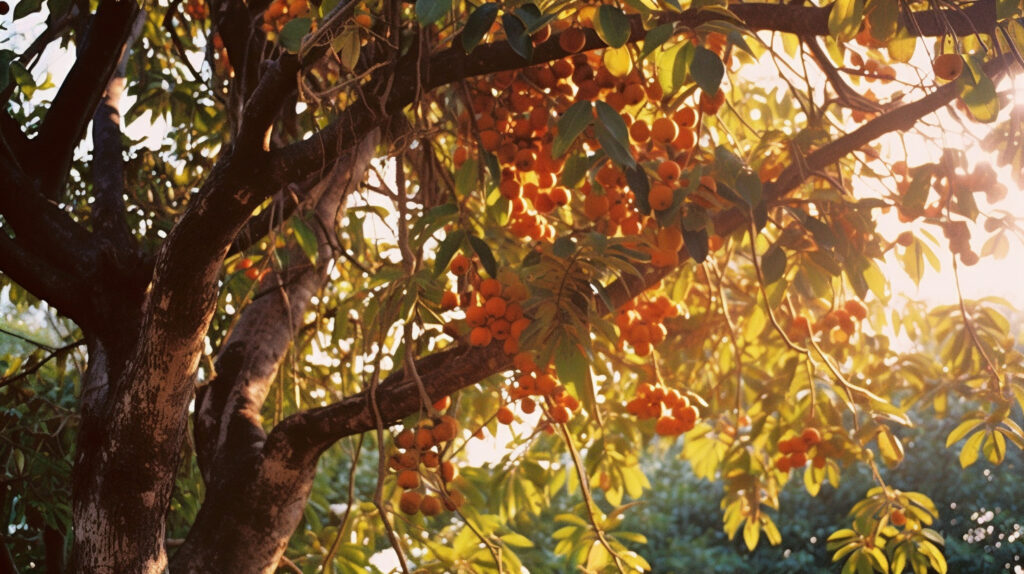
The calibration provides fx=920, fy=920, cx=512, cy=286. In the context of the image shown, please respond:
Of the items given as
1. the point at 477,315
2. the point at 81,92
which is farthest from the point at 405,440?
the point at 81,92

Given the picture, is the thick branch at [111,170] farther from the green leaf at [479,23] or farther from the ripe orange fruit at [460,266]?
the green leaf at [479,23]

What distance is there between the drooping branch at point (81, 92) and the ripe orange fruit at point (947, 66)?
1870mm

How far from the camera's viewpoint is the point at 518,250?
91.2 inches

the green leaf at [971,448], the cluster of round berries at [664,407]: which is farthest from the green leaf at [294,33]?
the green leaf at [971,448]

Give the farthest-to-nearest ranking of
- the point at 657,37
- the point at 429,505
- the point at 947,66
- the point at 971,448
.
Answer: the point at 971,448 → the point at 429,505 → the point at 947,66 → the point at 657,37

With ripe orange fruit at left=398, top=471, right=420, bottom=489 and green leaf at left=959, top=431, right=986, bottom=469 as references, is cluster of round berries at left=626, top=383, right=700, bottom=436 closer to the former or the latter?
ripe orange fruit at left=398, top=471, right=420, bottom=489

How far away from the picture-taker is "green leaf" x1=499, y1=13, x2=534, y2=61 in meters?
1.31

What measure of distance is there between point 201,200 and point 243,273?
746mm

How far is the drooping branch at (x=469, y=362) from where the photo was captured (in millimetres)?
1681

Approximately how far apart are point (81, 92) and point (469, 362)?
1264 millimetres

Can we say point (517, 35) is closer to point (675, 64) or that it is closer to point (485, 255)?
point (675, 64)

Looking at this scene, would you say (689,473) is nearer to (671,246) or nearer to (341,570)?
(341,570)

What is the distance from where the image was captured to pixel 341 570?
2270 mm

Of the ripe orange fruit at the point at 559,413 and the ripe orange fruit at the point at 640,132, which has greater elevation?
the ripe orange fruit at the point at 640,132
